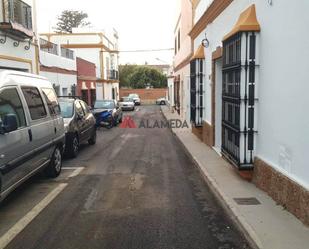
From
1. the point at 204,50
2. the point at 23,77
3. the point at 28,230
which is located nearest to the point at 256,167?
the point at 28,230

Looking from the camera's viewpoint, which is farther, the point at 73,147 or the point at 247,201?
the point at 73,147

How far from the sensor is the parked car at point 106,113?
21525 mm

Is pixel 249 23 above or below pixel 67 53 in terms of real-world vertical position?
below

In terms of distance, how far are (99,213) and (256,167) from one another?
2.97 m

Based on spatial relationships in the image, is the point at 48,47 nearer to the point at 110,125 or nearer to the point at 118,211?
the point at 110,125

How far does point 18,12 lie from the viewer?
15586mm

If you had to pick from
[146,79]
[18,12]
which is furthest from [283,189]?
[146,79]

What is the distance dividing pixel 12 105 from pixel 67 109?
5.86 metres

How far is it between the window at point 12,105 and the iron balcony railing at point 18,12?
28.9 ft

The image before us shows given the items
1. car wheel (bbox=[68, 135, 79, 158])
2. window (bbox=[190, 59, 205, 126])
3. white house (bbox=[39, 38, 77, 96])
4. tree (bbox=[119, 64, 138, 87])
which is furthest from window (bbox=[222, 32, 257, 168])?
tree (bbox=[119, 64, 138, 87])

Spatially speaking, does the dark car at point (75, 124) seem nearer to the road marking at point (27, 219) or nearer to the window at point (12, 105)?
the road marking at point (27, 219)

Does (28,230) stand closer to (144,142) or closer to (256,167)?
(256,167)

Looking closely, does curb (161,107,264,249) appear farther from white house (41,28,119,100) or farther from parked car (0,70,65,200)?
white house (41,28,119,100)

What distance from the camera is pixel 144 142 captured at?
15156mm
